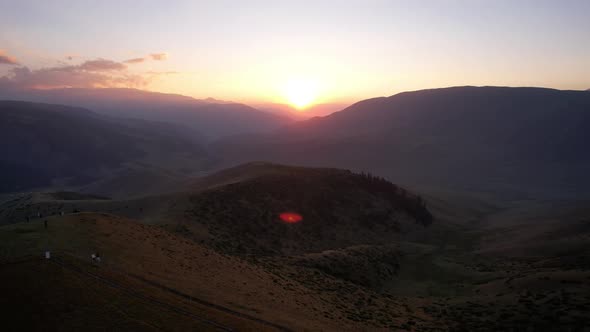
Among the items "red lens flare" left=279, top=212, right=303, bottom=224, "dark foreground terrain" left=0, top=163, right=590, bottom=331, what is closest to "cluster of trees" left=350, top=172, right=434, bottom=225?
"dark foreground terrain" left=0, top=163, right=590, bottom=331

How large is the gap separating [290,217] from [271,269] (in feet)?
97.8

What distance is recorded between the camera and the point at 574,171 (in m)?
196

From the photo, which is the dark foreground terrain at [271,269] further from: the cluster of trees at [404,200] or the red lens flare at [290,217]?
the cluster of trees at [404,200]

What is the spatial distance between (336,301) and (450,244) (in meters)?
47.8

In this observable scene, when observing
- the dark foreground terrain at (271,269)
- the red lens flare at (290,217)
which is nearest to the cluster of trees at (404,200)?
the dark foreground terrain at (271,269)

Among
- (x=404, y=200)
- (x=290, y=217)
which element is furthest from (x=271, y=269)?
(x=404, y=200)

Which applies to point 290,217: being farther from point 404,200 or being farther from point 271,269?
point 404,200

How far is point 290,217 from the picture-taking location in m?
67.4

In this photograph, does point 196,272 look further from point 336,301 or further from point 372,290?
point 372,290

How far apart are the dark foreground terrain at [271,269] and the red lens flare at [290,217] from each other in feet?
3.25

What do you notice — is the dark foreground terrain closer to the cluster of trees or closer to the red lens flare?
the red lens flare

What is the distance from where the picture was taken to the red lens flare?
216 feet

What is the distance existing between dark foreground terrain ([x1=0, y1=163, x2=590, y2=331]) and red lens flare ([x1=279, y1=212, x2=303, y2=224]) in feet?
3.25

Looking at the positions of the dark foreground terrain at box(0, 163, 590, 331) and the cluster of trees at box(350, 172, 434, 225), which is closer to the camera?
the dark foreground terrain at box(0, 163, 590, 331)
